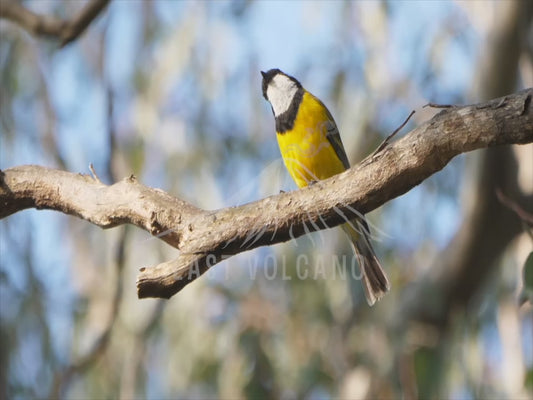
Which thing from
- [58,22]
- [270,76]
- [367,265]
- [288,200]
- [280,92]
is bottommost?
[288,200]

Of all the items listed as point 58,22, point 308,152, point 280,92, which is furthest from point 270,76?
point 58,22

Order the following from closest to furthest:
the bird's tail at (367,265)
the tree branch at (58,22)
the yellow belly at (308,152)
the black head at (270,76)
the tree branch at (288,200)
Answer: the tree branch at (288,200) → the bird's tail at (367,265) → the yellow belly at (308,152) → the tree branch at (58,22) → the black head at (270,76)

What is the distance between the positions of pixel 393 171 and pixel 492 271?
2880 mm

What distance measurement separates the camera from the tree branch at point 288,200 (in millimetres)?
1892

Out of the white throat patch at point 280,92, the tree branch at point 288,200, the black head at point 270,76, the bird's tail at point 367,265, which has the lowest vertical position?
the tree branch at point 288,200

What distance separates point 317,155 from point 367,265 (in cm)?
53

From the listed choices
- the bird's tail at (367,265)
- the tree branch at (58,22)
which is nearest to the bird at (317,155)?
the bird's tail at (367,265)

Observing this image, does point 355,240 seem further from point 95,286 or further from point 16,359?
point 95,286

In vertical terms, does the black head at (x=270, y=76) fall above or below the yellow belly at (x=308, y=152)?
above

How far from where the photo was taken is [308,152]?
11.5 feet

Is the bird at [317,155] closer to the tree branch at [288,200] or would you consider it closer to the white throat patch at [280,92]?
the white throat patch at [280,92]

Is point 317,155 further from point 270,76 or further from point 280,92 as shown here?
point 270,76

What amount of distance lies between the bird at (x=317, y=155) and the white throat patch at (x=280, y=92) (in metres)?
0.01

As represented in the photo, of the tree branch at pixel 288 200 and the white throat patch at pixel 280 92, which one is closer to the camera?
the tree branch at pixel 288 200
